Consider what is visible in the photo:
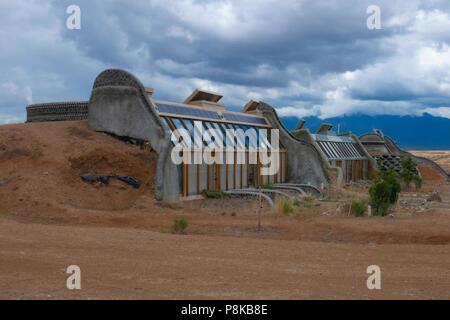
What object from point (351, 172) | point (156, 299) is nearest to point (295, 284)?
point (156, 299)

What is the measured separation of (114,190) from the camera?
21844 mm

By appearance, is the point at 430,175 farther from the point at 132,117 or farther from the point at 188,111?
the point at 132,117

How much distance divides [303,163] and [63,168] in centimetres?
1548

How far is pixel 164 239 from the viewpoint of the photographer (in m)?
14.5

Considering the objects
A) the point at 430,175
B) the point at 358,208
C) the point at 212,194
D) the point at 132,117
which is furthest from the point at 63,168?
the point at 430,175

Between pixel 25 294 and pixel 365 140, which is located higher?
pixel 365 140

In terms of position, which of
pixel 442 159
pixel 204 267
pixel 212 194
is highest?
pixel 442 159

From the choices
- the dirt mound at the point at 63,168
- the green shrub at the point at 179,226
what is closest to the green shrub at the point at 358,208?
the green shrub at the point at 179,226

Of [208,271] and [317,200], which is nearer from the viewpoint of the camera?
[208,271]

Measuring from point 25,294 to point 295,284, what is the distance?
13.2ft

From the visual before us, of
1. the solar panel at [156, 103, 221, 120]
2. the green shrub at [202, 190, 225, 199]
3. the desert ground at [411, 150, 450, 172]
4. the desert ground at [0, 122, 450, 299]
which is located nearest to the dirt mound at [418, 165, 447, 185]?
the desert ground at [411, 150, 450, 172]

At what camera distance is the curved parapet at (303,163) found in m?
32.6

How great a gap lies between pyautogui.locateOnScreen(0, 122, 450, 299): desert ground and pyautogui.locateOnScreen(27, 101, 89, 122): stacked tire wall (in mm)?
1997
